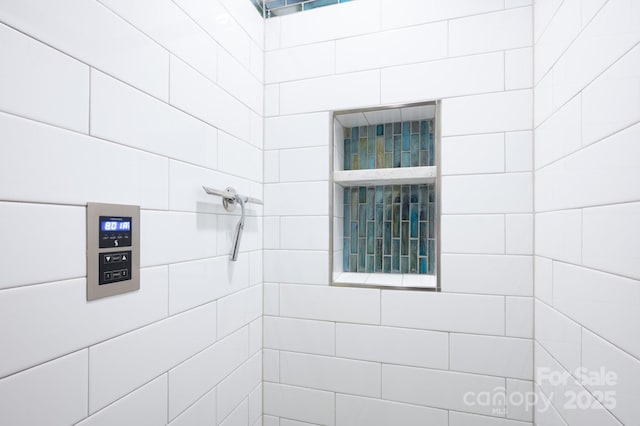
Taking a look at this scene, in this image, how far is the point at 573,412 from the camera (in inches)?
31.2

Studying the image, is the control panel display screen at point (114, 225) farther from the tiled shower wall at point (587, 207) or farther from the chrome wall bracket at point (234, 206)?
the tiled shower wall at point (587, 207)

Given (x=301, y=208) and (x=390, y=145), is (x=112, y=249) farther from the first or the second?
(x=390, y=145)

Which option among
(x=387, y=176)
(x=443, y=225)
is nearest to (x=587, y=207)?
(x=443, y=225)

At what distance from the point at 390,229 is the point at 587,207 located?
0.63 metres

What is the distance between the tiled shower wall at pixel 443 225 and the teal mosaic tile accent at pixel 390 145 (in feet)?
0.28

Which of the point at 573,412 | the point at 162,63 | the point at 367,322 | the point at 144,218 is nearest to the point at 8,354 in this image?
the point at 144,218

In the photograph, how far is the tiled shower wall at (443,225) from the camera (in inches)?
42.1

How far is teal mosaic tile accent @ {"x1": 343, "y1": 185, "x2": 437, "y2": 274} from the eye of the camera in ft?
3.97

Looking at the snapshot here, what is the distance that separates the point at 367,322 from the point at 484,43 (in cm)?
108

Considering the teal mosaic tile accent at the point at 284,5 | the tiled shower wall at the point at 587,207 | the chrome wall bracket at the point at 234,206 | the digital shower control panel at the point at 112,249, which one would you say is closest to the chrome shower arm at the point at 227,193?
the chrome wall bracket at the point at 234,206

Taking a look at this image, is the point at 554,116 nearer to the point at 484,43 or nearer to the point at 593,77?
the point at 593,77

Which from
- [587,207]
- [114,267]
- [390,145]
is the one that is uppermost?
[390,145]

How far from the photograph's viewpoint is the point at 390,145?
1.26 metres

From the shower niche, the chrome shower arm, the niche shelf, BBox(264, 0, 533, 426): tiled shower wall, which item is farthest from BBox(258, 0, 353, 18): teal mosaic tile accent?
the chrome shower arm
